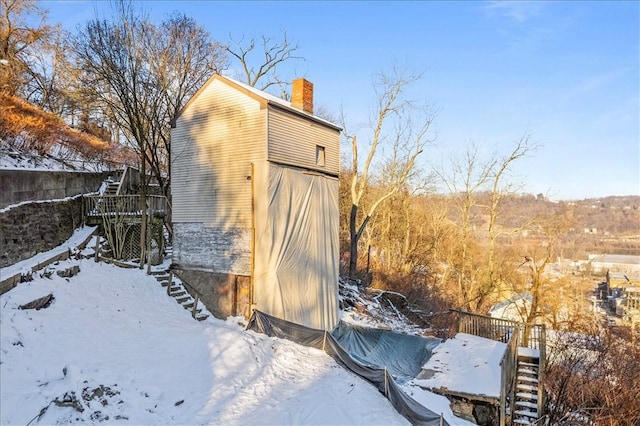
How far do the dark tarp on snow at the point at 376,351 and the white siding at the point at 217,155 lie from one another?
11.8 ft

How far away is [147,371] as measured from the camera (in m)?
9.18

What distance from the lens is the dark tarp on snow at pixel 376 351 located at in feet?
28.5

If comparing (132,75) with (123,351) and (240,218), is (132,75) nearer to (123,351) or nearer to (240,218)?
(240,218)

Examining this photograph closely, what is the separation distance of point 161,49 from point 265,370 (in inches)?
646

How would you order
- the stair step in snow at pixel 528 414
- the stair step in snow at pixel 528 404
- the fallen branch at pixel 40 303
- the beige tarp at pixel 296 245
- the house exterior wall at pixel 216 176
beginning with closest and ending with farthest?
the fallen branch at pixel 40 303 → the stair step in snow at pixel 528 414 → the stair step in snow at pixel 528 404 → the beige tarp at pixel 296 245 → the house exterior wall at pixel 216 176

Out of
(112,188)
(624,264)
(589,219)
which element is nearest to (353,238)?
(112,188)

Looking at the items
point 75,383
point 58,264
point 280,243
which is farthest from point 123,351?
point 280,243

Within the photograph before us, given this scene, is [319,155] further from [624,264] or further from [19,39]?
[624,264]

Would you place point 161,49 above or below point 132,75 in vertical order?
above

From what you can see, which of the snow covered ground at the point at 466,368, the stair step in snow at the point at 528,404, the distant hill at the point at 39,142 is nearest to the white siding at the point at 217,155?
the distant hill at the point at 39,142

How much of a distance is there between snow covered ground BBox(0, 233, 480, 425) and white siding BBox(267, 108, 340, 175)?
592 centimetres

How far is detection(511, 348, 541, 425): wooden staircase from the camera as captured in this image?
36.1 ft

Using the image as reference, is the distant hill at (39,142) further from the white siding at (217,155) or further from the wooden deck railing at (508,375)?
the wooden deck railing at (508,375)

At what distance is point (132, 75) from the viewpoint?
17359 millimetres
